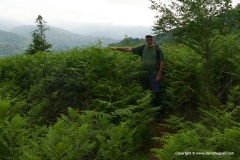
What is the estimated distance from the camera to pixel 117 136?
6.02m

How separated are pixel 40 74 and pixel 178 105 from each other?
5856mm

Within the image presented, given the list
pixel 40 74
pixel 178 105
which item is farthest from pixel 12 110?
pixel 178 105

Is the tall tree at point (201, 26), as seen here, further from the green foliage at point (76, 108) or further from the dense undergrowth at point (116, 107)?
the green foliage at point (76, 108)

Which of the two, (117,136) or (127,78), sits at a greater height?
(127,78)

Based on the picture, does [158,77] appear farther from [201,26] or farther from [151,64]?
[201,26]

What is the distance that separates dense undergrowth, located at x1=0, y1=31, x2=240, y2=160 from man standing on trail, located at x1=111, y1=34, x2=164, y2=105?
30cm

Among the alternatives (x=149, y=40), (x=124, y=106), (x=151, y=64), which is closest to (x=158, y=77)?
(x=151, y=64)

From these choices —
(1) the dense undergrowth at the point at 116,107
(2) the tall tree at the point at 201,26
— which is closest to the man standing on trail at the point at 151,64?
(1) the dense undergrowth at the point at 116,107

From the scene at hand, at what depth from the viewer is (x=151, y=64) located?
8469 millimetres

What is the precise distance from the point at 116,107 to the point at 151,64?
1.78 metres

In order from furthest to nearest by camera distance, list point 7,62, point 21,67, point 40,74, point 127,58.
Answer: point 7,62 < point 21,67 < point 40,74 < point 127,58

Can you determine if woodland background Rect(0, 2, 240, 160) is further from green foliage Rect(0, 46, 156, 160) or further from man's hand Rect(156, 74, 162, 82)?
man's hand Rect(156, 74, 162, 82)

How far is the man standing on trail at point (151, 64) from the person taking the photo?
8375 millimetres

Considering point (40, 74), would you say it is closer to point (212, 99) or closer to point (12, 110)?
point (12, 110)
